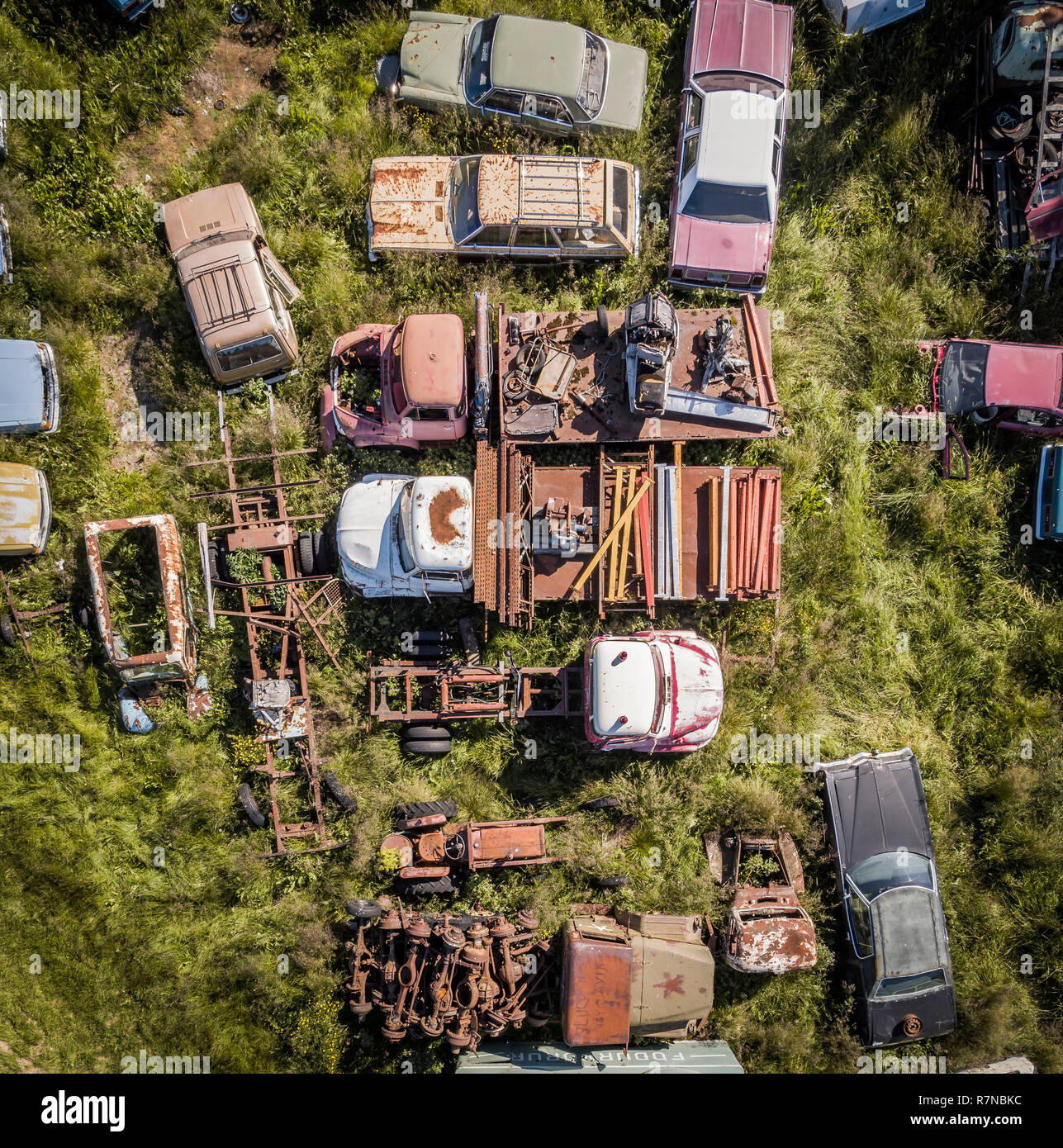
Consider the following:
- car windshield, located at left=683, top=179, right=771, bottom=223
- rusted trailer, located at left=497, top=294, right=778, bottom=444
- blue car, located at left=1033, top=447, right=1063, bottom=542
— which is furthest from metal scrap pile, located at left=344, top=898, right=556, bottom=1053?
car windshield, located at left=683, top=179, right=771, bottom=223

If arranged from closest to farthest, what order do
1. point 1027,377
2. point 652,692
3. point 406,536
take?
point 652,692 → point 406,536 → point 1027,377

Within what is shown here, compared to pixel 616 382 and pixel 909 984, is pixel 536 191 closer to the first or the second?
pixel 616 382

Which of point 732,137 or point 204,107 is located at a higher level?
point 204,107

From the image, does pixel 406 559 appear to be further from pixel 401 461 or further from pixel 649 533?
pixel 649 533

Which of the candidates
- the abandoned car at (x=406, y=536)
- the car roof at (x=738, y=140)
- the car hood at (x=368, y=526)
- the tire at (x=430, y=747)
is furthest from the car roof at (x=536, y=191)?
the tire at (x=430, y=747)

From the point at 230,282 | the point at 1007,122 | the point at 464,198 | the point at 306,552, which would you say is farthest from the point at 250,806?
the point at 1007,122

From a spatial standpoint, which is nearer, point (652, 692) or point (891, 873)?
point (652, 692)
